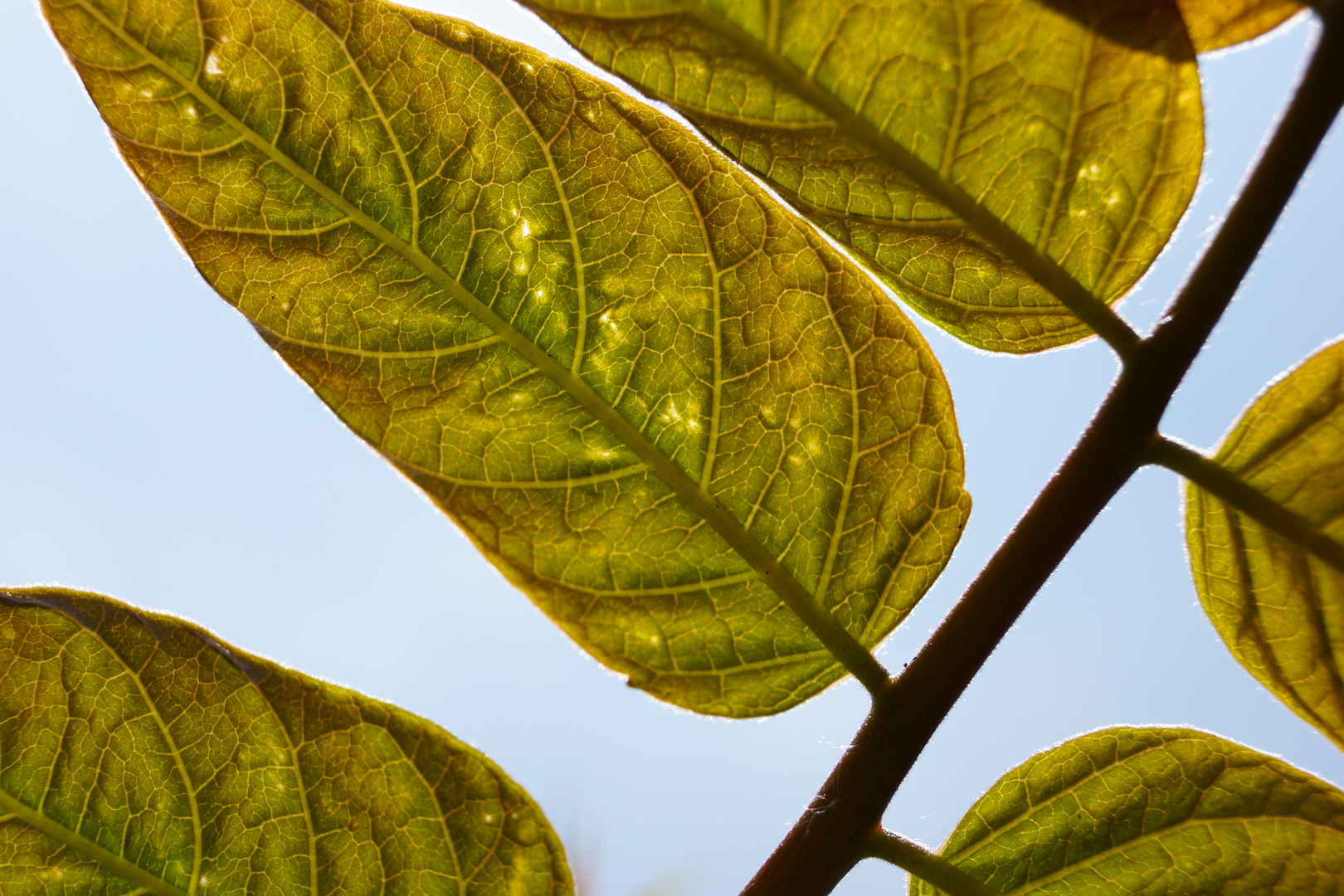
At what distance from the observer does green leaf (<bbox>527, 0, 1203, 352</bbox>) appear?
54 centimetres

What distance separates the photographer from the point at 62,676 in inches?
27.3

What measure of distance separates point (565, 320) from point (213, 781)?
19.4 inches

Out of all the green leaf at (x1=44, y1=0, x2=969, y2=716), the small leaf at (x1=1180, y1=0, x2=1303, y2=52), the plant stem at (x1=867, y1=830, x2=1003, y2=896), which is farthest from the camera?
the plant stem at (x1=867, y1=830, x2=1003, y2=896)

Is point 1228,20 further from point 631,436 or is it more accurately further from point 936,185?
point 631,436

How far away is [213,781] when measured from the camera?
2.34 feet

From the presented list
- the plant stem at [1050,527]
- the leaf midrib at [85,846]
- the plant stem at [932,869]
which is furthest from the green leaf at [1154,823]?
the leaf midrib at [85,846]

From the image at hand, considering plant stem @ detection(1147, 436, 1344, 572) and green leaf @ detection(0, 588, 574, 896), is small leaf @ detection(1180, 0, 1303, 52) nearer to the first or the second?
plant stem @ detection(1147, 436, 1344, 572)

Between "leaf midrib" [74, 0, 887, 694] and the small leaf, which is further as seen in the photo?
"leaf midrib" [74, 0, 887, 694]

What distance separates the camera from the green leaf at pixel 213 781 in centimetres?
69

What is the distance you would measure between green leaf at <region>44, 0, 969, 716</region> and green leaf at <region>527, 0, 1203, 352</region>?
2.3 inches

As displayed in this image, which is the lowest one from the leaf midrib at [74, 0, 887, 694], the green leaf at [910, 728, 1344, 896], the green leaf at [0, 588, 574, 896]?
the green leaf at [0, 588, 574, 896]

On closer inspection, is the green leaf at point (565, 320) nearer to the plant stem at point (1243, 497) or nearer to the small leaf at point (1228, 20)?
the plant stem at point (1243, 497)

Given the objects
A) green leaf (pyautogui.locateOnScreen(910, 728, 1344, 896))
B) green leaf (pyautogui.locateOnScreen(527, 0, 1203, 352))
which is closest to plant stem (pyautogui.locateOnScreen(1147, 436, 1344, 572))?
green leaf (pyautogui.locateOnScreen(527, 0, 1203, 352))

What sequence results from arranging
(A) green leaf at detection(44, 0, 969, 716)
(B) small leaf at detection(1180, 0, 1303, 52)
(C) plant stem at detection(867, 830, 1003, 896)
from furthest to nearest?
(C) plant stem at detection(867, 830, 1003, 896) < (A) green leaf at detection(44, 0, 969, 716) < (B) small leaf at detection(1180, 0, 1303, 52)
